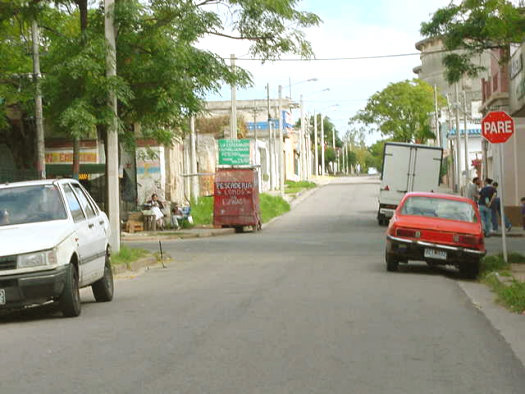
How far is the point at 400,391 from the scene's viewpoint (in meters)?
7.07

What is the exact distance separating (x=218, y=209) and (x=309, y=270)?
20.4m

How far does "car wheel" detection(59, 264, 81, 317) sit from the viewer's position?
11.4 meters

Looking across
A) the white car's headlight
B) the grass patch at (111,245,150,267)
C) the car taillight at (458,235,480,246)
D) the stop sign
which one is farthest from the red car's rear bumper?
the white car's headlight

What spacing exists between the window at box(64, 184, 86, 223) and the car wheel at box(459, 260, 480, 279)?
27.7 feet

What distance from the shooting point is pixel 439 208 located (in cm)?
1914

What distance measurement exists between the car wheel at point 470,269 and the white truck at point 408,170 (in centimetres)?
2129

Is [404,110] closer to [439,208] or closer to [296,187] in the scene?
[296,187]

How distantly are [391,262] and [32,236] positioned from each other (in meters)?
9.09

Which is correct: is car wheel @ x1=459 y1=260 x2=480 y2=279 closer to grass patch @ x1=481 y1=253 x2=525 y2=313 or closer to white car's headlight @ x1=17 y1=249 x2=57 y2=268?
grass patch @ x1=481 y1=253 x2=525 y2=313

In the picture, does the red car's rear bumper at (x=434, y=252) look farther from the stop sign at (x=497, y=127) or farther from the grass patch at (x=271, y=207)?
the grass patch at (x=271, y=207)

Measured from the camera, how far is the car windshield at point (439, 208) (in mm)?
18969

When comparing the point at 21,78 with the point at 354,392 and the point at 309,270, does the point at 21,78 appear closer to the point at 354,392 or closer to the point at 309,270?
the point at 309,270

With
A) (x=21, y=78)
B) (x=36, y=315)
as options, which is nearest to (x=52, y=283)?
(x=36, y=315)

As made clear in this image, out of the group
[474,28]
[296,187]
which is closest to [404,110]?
[296,187]
